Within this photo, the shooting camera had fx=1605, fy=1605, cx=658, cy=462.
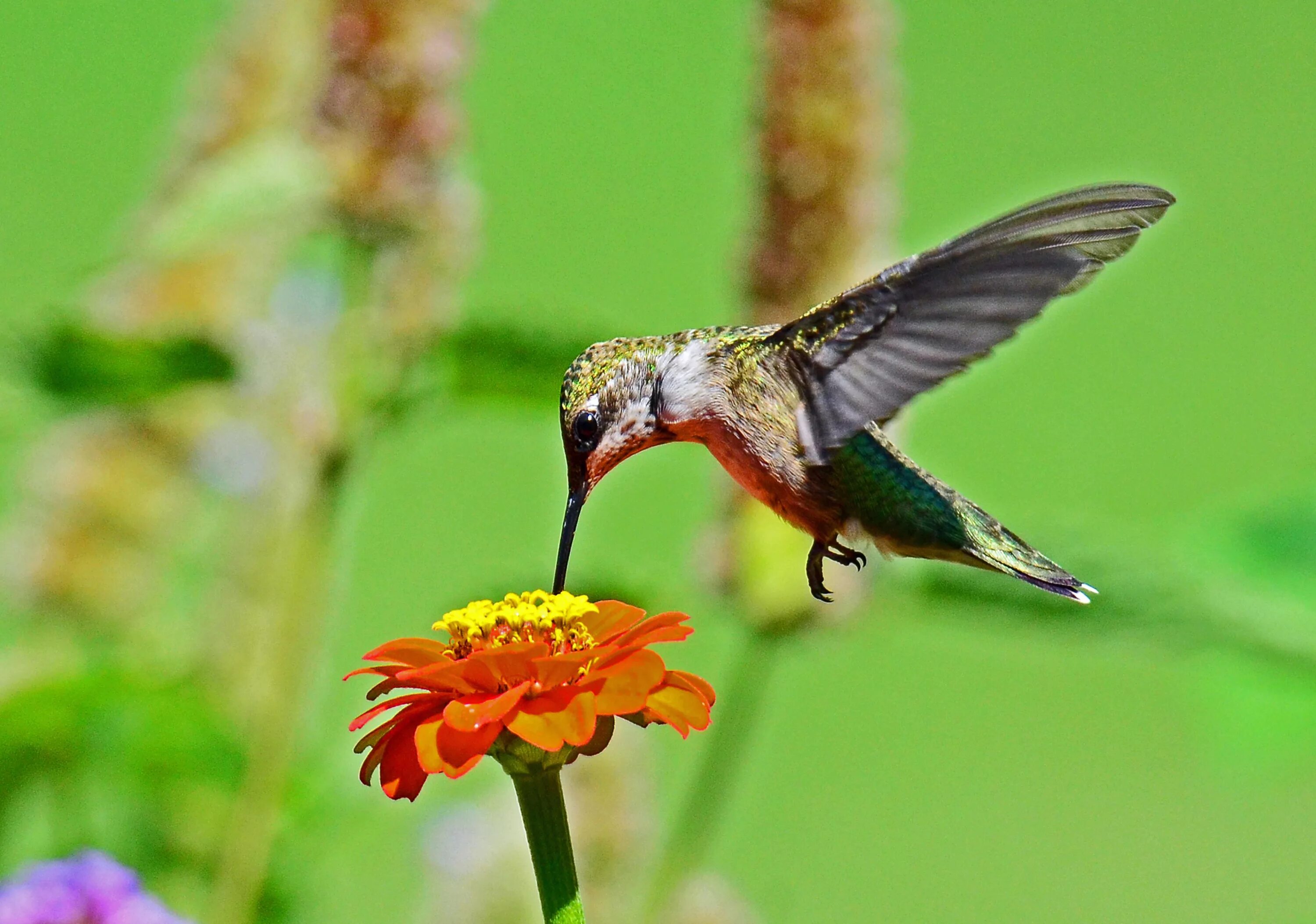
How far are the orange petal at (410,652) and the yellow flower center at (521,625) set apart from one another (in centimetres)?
4

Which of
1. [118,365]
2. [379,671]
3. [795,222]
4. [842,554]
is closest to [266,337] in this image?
[118,365]

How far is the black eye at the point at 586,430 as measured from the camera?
70 cm

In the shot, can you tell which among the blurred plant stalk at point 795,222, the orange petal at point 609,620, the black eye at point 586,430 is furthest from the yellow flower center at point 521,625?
the blurred plant stalk at point 795,222

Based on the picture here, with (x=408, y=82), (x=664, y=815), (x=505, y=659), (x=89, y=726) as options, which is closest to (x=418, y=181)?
(x=408, y=82)

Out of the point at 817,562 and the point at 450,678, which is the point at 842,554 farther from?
the point at 450,678

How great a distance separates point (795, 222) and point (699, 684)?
516 mm

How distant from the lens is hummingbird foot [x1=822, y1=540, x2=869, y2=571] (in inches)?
30.3

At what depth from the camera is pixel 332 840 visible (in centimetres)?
101

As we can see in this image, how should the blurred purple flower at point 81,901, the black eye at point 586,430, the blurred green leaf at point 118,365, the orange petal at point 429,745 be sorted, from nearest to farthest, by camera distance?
1. the orange petal at point 429,745
2. the blurred purple flower at point 81,901
3. the black eye at point 586,430
4. the blurred green leaf at point 118,365

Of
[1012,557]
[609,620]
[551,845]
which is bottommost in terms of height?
[551,845]

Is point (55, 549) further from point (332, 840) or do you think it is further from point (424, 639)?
point (424, 639)

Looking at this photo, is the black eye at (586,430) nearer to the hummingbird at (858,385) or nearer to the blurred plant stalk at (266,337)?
the hummingbird at (858,385)

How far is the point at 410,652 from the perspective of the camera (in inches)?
20.8

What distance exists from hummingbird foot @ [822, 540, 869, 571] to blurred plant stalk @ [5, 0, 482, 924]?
251 millimetres
